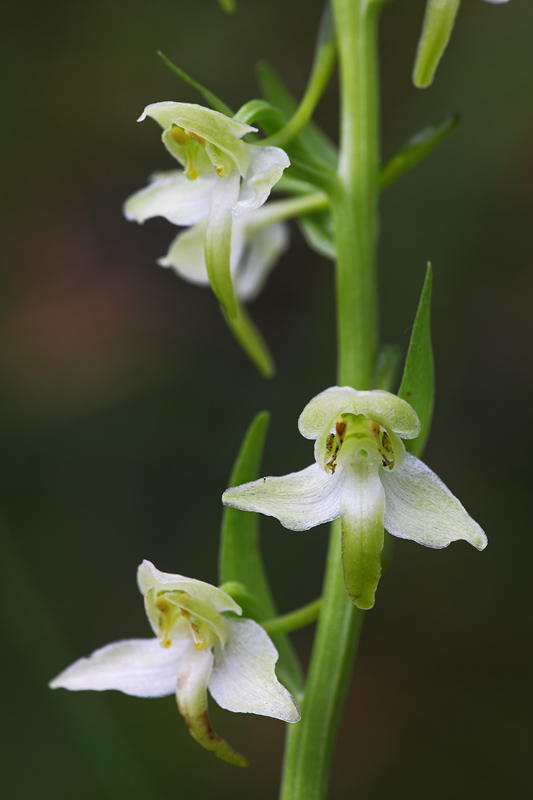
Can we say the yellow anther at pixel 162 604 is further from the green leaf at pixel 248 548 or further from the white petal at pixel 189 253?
the white petal at pixel 189 253

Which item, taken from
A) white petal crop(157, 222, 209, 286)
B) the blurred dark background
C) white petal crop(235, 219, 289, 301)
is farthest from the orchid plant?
the blurred dark background

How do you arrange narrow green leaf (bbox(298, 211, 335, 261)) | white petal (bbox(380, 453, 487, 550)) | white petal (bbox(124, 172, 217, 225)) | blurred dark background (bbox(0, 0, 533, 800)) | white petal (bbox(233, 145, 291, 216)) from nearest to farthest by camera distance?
white petal (bbox(380, 453, 487, 550)), white petal (bbox(233, 145, 291, 216)), white petal (bbox(124, 172, 217, 225)), narrow green leaf (bbox(298, 211, 335, 261)), blurred dark background (bbox(0, 0, 533, 800))

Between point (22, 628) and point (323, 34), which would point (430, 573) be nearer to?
point (22, 628)

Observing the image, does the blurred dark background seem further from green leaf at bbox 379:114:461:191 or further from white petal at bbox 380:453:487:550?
white petal at bbox 380:453:487:550

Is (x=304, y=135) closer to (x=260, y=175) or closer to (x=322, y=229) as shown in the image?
(x=322, y=229)

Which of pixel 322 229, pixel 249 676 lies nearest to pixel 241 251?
pixel 322 229

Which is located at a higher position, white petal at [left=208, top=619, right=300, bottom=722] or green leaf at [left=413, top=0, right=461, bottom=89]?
green leaf at [left=413, top=0, right=461, bottom=89]

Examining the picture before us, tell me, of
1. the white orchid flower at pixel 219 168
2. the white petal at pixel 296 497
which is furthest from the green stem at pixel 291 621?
the white orchid flower at pixel 219 168

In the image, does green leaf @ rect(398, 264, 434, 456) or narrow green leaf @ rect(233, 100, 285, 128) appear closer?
green leaf @ rect(398, 264, 434, 456)
